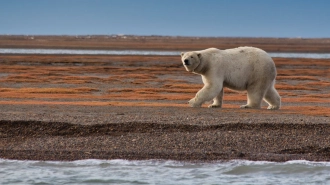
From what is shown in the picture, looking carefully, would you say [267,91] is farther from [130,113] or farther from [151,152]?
[151,152]

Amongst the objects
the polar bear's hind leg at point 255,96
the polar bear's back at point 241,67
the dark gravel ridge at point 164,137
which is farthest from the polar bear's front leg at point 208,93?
the dark gravel ridge at point 164,137

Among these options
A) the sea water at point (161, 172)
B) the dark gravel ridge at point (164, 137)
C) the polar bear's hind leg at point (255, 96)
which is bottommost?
the sea water at point (161, 172)

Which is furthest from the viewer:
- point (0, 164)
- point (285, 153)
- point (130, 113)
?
point (130, 113)

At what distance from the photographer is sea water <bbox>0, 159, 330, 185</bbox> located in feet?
41.9

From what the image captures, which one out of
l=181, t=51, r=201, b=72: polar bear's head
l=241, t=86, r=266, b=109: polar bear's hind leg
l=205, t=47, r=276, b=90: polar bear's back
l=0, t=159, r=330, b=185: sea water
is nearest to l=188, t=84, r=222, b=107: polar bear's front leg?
l=205, t=47, r=276, b=90: polar bear's back

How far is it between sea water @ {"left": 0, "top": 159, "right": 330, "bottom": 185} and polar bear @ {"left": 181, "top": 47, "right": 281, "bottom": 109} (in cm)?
632

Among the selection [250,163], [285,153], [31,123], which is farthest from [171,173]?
[31,123]

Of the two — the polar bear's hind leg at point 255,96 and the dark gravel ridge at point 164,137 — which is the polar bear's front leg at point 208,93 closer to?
the polar bear's hind leg at point 255,96

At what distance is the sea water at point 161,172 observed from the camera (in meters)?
12.8

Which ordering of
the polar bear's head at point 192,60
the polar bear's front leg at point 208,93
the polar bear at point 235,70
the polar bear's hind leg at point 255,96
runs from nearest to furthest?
the polar bear's front leg at point 208,93, the polar bear's head at point 192,60, the polar bear at point 235,70, the polar bear's hind leg at point 255,96

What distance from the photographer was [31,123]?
16.4 metres

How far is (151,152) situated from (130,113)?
15.4ft

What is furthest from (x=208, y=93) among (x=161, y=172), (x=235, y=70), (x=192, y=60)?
(x=161, y=172)

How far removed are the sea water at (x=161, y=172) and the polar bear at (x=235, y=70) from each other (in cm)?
632
